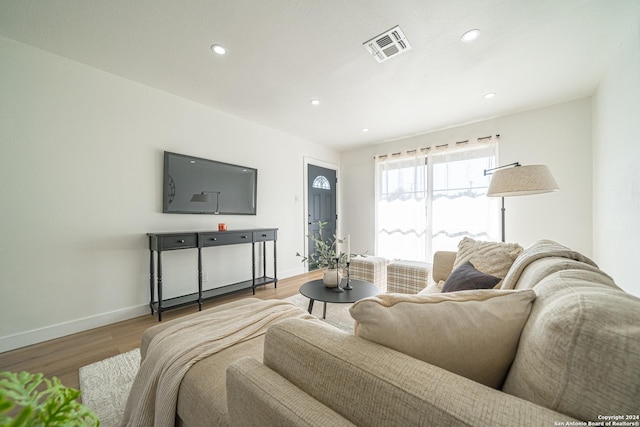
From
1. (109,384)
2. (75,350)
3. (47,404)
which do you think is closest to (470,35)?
(47,404)

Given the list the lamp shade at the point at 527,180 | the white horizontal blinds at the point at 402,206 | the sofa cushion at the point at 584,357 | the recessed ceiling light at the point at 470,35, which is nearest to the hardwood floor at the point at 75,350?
the sofa cushion at the point at 584,357

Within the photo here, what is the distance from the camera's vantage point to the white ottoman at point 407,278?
2.56 m

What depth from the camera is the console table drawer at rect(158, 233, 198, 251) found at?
2.49 meters

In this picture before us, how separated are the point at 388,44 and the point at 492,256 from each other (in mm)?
1877

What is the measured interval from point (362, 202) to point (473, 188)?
1.99m

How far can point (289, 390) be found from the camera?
0.64 m

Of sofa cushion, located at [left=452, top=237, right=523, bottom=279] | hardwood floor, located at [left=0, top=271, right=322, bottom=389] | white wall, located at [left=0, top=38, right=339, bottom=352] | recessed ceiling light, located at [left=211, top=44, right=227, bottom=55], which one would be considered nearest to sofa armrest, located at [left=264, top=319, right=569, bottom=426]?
sofa cushion, located at [left=452, top=237, right=523, bottom=279]

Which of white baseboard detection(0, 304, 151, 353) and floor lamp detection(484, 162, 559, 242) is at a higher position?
floor lamp detection(484, 162, 559, 242)

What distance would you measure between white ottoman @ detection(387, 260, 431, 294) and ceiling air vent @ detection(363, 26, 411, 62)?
210 centimetres

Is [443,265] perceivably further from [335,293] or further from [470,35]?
[470,35]

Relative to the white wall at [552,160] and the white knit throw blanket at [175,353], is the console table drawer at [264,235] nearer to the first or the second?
the white knit throw blanket at [175,353]

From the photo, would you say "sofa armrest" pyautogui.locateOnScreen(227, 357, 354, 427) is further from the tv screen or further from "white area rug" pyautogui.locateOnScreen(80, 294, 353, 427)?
the tv screen

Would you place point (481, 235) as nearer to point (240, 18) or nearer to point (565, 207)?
point (565, 207)

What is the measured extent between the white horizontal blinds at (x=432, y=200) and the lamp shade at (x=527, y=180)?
172cm
